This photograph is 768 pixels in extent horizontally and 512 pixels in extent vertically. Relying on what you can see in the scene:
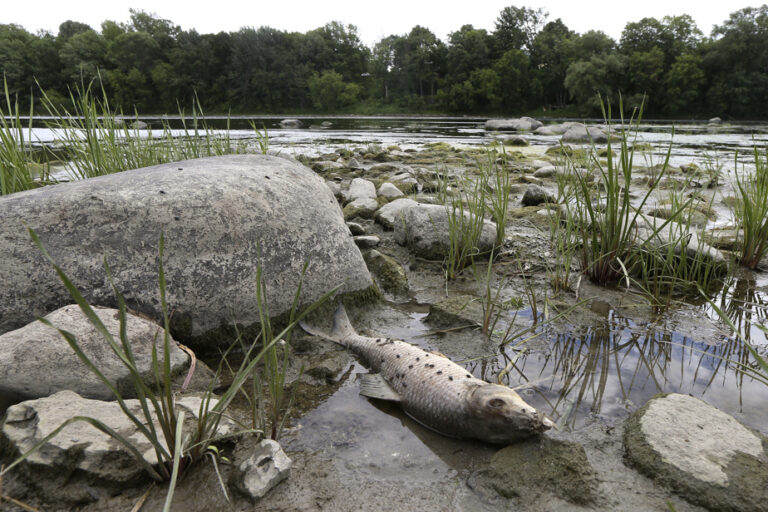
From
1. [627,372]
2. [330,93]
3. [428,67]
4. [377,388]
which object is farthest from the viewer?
[428,67]

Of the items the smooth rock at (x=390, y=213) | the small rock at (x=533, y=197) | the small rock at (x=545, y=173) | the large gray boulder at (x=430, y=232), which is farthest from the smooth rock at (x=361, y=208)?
the small rock at (x=545, y=173)

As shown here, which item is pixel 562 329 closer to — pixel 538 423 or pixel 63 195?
pixel 538 423

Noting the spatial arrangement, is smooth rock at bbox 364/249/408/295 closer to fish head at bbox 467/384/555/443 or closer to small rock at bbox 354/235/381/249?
small rock at bbox 354/235/381/249

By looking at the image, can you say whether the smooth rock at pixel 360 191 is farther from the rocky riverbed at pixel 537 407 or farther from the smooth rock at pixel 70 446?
the smooth rock at pixel 70 446

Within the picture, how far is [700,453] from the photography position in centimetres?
159

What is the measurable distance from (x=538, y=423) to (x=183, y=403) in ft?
4.72

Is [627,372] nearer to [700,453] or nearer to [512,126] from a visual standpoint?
[700,453]

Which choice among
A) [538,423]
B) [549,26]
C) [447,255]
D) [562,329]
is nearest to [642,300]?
[562,329]

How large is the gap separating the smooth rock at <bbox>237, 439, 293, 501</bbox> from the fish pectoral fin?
0.56 m

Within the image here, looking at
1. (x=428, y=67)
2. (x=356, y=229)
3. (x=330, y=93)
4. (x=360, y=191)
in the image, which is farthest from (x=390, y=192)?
(x=428, y=67)

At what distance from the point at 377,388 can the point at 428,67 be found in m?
76.2

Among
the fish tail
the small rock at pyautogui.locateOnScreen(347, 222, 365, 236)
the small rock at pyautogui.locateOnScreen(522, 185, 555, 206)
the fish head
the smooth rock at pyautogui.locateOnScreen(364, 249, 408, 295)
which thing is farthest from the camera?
the small rock at pyautogui.locateOnScreen(522, 185, 555, 206)

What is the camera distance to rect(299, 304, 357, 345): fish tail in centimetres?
269

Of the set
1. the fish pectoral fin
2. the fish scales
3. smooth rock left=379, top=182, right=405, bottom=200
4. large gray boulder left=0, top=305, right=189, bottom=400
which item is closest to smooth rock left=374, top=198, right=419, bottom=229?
smooth rock left=379, top=182, right=405, bottom=200
